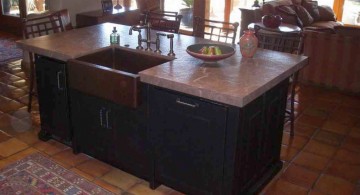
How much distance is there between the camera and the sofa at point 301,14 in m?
6.80

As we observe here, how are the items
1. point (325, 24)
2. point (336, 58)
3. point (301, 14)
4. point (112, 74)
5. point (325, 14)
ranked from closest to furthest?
point (112, 74)
point (336, 58)
point (301, 14)
point (325, 24)
point (325, 14)

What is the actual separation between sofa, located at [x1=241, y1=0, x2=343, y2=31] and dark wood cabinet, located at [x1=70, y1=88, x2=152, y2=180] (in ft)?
14.2

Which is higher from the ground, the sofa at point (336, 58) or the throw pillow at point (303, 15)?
the throw pillow at point (303, 15)

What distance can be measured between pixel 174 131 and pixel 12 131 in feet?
6.18

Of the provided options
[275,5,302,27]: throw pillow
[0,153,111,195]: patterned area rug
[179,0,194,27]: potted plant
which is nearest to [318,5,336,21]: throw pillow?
[275,5,302,27]: throw pillow

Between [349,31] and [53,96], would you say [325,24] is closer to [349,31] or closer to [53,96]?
[349,31]

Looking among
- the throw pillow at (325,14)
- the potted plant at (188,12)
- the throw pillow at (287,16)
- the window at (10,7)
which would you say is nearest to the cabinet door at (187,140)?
the throw pillow at (287,16)

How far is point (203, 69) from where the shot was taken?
2701 mm

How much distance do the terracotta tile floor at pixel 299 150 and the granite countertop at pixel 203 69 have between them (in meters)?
0.82

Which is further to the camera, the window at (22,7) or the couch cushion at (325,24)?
the couch cushion at (325,24)

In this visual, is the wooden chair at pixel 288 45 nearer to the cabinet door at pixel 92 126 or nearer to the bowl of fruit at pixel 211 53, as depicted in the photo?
the bowl of fruit at pixel 211 53

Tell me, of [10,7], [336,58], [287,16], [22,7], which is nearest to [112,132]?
[336,58]

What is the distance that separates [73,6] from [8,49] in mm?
1343

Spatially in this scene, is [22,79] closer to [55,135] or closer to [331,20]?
[55,135]
